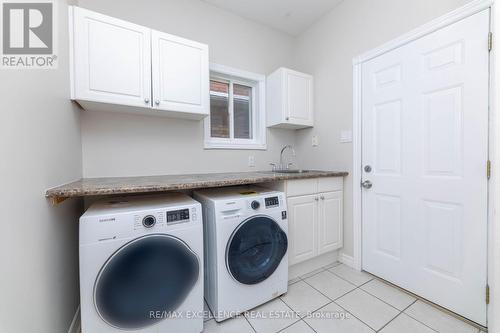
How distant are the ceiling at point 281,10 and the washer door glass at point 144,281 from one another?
2416mm

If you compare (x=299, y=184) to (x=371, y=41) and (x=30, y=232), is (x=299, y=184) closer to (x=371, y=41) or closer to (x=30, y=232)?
(x=371, y=41)

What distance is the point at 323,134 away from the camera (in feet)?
7.63

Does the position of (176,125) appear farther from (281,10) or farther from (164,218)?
(281,10)

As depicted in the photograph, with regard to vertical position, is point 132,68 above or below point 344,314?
above

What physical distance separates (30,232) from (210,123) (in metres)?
1.64

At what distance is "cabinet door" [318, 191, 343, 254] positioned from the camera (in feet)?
6.31

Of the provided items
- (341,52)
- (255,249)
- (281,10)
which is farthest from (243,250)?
(281,10)

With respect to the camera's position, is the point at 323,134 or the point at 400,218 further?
the point at 323,134

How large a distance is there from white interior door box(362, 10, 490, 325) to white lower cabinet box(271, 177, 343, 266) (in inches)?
11.0

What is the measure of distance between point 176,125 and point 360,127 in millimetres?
1818

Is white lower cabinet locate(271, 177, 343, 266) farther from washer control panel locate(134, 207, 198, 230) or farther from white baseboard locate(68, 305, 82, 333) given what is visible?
white baseboard locate(68, 305, 82, 333)

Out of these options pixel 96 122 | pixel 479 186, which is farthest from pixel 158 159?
pixel 479 186

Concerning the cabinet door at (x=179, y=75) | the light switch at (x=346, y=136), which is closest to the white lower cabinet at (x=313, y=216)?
the light switch at (x=346, y=136)

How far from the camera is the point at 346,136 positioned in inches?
81.0
